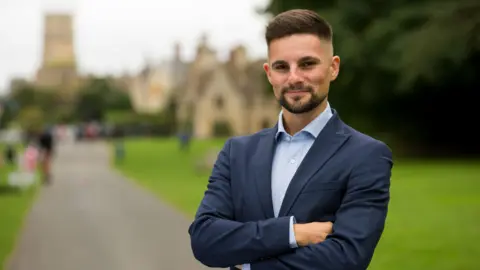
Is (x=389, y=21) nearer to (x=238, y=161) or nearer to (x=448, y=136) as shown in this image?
(x=448, y=136)

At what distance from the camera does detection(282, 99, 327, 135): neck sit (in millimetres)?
2842

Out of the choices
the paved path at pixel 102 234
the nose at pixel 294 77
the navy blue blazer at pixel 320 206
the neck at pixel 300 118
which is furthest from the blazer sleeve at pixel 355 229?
the paved path at pixel 102 234

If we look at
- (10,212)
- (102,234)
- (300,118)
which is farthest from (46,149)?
(300,118)

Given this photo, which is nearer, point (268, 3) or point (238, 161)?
point (238, 161)

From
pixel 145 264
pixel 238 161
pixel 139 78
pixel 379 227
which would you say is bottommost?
pixel 139 78

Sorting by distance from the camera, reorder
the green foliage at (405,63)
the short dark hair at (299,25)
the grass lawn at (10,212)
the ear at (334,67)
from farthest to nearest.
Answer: the green foliage at (405,63), the grass lawn at (10,212), the ear at (334,67), the short dark hair at (299,25)

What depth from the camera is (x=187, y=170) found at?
28.0 m

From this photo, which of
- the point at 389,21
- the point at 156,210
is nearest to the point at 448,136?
the point at 389,21

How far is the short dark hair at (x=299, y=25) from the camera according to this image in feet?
9.02

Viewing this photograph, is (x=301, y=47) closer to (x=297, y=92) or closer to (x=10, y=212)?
(x=297, y=92)

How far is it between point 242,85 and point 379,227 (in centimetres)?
7992

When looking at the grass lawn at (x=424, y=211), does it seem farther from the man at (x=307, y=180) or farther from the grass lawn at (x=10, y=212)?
the man at (x=307, y=180)

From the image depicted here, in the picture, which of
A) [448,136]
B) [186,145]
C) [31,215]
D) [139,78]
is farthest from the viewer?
[139,78]

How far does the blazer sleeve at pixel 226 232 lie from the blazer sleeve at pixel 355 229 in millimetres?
74
